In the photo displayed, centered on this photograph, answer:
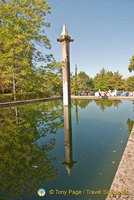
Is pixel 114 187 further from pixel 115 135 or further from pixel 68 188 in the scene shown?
pixel 115 135

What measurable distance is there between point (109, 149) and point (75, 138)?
56.2 inches

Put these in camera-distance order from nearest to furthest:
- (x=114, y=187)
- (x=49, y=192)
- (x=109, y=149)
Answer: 1. (x=114, y=187)
2. (x=49, y=192)
3. (x=109, y=149)

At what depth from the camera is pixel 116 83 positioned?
5112 centimetres

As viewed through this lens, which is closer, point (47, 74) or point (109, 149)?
point (109, 149)

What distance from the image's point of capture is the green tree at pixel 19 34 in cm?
Result: 1594

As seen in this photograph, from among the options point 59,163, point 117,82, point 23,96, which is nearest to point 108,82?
point 117,82

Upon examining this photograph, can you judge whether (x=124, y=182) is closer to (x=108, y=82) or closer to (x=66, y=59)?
(x=66, y=59)

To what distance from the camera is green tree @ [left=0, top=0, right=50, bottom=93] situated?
52.3ft

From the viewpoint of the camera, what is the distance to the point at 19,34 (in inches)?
653

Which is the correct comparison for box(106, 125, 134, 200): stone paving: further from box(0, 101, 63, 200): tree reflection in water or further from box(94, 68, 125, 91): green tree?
box(94, 68, 125, 91): green tree

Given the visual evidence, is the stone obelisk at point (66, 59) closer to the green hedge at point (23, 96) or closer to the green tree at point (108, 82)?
the green hedge at point (23, 96)

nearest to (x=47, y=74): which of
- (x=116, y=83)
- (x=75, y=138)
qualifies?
(x=75, y=138)

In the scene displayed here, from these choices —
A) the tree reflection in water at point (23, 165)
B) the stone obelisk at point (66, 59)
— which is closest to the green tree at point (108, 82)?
the stone obelisk at point (66, 59)

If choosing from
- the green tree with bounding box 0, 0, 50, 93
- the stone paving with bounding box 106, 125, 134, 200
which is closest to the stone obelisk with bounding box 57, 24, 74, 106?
the green tree with bounding box 0, 0, 50, 93
